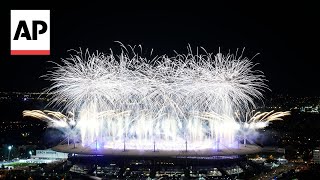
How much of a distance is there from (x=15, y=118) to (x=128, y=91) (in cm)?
7291

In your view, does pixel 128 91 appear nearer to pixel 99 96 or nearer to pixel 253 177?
pixel 99 96

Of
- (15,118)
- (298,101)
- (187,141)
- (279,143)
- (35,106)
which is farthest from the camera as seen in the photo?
(298,101)

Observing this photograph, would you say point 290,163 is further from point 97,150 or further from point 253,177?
point 97,150

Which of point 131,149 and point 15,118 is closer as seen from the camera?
point 131,149

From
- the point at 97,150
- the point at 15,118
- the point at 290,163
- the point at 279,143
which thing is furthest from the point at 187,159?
the point at 15,118

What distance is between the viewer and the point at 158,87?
149 feet

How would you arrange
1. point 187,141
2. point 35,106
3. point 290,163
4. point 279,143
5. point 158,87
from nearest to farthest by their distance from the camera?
point 158,87, point 187,141, point 290,163, point 279,143, point 35,106

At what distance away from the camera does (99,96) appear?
4531 centimetres

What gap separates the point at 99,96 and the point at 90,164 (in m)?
7.20

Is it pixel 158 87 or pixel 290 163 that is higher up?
pixel 158 87

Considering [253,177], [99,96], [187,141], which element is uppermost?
[99,96]

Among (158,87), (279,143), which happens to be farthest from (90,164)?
(279,143)

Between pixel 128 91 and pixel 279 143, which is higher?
pixel 128 91

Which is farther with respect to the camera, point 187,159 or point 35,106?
point 35,106
